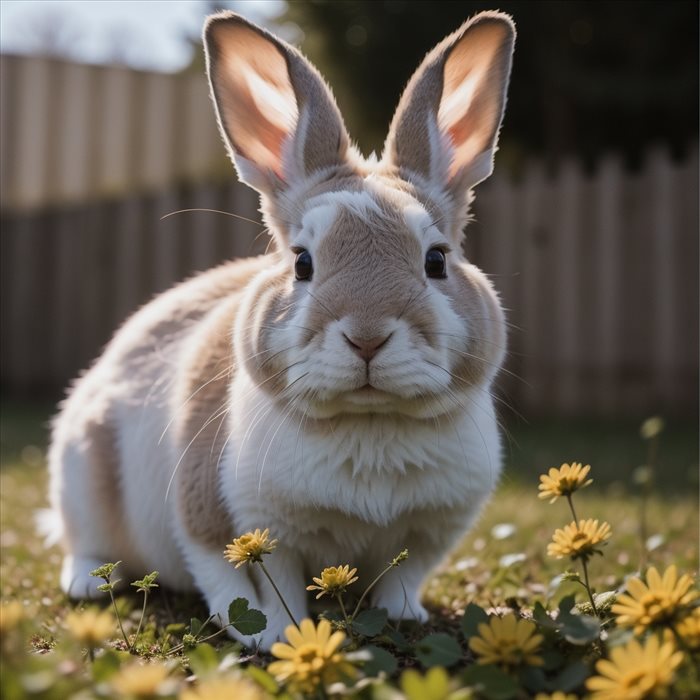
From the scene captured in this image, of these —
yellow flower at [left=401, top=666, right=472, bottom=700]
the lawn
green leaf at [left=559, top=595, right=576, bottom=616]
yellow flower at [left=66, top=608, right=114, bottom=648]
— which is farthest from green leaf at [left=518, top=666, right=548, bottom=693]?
yellow flower at [left=66, top=608, right=114, bottom=648]

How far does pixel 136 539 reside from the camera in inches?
135

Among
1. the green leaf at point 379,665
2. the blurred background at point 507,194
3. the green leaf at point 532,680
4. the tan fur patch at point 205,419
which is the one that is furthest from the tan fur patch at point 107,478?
the blurred background at point 507,194

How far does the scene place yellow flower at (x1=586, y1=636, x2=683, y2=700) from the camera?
1.61 meters

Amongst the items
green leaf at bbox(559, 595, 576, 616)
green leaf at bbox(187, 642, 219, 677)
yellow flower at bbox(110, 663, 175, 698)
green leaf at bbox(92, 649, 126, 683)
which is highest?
yellow flower at bbox(110, 663, 175, 698)

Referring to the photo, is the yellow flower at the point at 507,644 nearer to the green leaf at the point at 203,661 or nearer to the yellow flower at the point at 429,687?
the yellow flower at the point at 429,687

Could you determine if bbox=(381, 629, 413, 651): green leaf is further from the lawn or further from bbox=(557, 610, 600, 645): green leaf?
bbox=(557, 610, 600, 645): green leaf

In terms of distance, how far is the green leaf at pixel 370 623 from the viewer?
2259mm

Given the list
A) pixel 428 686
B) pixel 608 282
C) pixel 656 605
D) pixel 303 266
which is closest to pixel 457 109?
pixel 303 266

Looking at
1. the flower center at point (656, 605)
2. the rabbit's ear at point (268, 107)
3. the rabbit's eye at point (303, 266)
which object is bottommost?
the flower center at point (656, 605)

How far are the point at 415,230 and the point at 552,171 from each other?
8.68 meters

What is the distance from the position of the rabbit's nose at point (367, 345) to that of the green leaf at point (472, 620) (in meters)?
0.66

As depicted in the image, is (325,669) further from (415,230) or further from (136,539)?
(136,539)

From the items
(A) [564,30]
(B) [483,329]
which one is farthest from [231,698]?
(A) [564,30]

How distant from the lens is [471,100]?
3.27m
